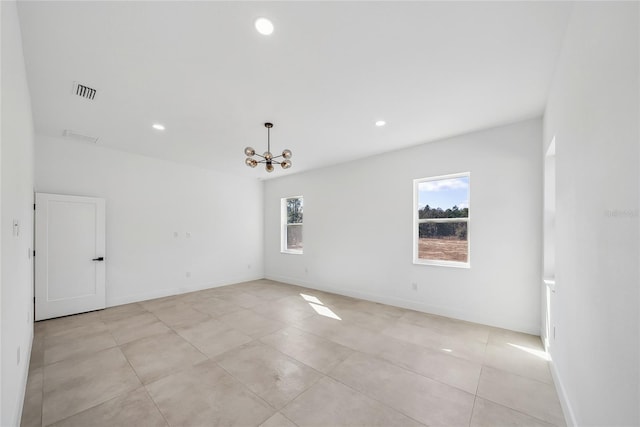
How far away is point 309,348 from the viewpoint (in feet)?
10.3

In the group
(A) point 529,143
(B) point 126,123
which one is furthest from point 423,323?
(B) point 126,123

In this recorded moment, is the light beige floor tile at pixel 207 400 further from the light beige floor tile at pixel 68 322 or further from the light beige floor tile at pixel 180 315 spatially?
the light beige floor tile at pixel 68 322

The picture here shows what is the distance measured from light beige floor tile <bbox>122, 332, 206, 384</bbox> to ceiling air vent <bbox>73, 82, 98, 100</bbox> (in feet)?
9.73

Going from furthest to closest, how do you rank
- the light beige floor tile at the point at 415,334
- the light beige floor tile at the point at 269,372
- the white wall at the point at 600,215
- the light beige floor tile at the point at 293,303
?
the light beige floor tile at the point at 293,303
the light beige floor tile at the point at 415,334
the light beige floor tile at the point at 269,372
the white wall at the point at 600,215

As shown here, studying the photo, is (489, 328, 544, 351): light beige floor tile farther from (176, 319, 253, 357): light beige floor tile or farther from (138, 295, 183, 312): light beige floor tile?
(138, 295, 183, 312): light beige floor tile

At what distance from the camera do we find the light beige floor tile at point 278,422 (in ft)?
→ 6.29

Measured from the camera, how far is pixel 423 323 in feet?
12.8

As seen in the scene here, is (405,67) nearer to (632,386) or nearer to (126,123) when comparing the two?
(632,386)

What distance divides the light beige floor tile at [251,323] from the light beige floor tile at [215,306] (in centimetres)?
19

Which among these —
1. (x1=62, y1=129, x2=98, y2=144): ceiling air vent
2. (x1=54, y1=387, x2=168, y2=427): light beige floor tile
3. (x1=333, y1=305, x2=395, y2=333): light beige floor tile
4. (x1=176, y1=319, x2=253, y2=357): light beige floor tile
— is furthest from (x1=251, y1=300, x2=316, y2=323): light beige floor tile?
(x1=62, y1=129, x2=98, y2=144): ceiling air vent

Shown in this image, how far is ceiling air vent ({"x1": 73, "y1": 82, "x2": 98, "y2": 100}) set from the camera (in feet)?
9.00

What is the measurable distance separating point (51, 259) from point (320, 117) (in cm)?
481

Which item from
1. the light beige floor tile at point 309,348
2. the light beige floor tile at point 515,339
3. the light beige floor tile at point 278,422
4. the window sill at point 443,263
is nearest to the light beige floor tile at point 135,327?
the light beige floor tile at point 309,348

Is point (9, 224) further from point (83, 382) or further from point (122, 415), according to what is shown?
point (83, 382)
